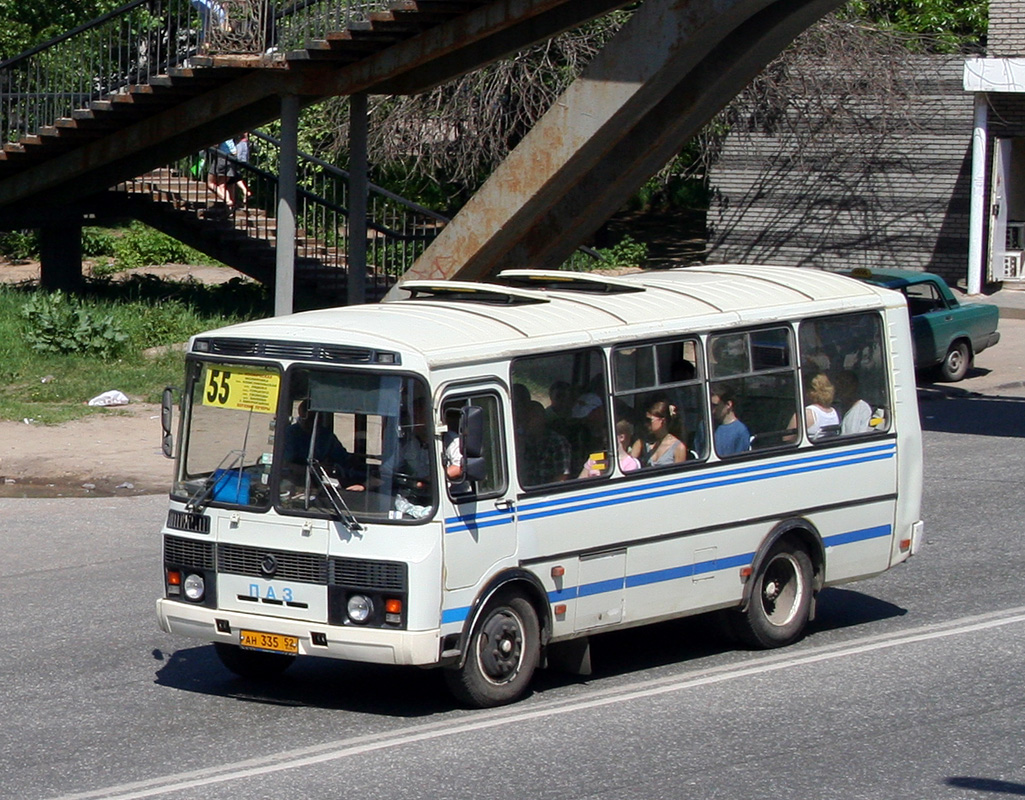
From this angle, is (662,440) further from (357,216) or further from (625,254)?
(625,254)

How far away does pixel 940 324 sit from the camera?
2320 centimetres

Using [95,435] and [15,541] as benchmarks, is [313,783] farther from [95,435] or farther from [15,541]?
[95,435]

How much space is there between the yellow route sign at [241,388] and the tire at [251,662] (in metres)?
1.46

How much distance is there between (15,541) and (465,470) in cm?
663

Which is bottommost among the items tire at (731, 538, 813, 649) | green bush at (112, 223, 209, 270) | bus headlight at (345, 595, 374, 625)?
tire at (731, 538, 813, 649)

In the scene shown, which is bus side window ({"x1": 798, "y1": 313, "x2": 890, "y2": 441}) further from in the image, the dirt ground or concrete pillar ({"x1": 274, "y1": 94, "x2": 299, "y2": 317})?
concrete pillar ({"x1": 274, "y1": 94, "x2": 299, "y2": 317})

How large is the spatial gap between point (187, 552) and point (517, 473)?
1933mm

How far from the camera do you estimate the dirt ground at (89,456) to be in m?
16.2

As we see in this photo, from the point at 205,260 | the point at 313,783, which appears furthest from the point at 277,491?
the point at 205,260

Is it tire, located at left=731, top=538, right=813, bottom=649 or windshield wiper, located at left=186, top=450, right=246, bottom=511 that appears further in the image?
tire, located at left=731, top=538, right=813, bottom=649

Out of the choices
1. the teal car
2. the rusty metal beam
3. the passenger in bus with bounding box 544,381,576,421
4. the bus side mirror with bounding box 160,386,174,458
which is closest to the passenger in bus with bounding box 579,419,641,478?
the passenger in bus with bounding box 544,381,576,421

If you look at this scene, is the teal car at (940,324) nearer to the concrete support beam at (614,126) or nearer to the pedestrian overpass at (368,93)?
the concrete support beam at (614,126)

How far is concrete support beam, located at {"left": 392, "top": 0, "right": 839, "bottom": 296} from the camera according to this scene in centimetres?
1964

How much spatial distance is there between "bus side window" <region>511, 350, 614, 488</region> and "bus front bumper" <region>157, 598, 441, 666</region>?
1.18m
